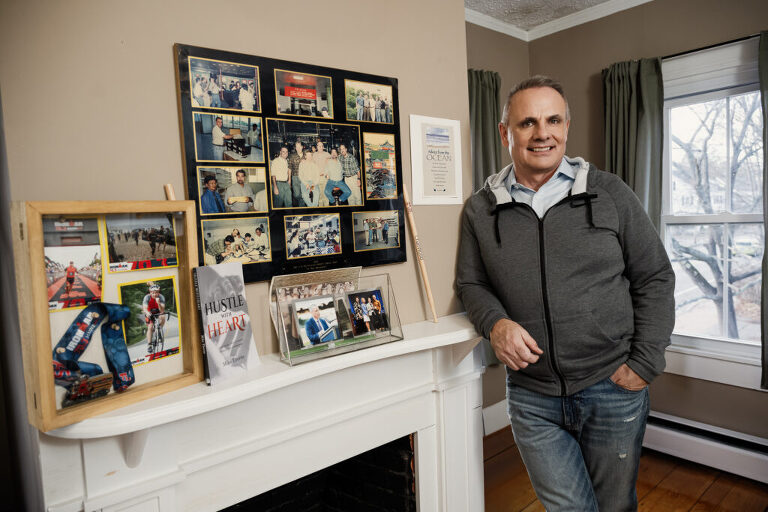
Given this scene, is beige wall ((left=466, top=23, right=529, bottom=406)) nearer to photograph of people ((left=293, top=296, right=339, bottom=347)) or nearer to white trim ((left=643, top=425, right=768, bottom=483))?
white trim ((left=643, top=425, right=768, bottom=483))

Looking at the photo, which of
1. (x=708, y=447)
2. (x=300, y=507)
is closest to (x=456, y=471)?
(x=300, y=507)

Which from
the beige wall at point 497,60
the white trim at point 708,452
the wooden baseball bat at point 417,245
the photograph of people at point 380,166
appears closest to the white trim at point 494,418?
the beige wall at point 497,60

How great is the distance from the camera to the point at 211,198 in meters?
1.17

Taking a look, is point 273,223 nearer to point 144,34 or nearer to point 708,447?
point 144,34

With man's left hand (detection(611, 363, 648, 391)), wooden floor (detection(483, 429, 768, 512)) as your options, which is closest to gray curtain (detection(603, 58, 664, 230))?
wooden floor (detection(483, 429, 768, 512))

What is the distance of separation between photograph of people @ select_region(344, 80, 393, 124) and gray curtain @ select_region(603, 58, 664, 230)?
1991 millimetres

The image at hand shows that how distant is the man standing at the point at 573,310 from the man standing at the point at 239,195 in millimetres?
773

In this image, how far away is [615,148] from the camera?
301 cm

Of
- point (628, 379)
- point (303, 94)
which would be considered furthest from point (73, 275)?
point (628, 379)

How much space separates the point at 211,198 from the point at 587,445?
133 cm

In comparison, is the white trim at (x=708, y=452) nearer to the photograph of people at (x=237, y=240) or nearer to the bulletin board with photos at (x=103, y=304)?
the photograph of people at (x=237, y=240)

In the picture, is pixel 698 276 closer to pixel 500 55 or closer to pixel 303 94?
pixel 500 55

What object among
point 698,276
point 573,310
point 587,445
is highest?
point 573,310

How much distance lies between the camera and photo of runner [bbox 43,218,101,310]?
905 millimetres
